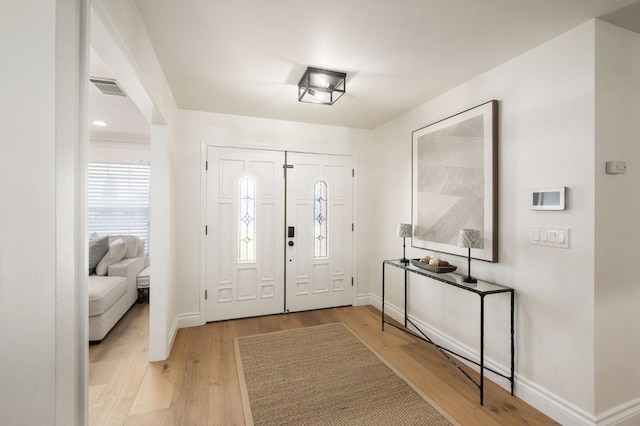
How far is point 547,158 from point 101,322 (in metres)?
4.19

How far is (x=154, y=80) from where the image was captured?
2166mm

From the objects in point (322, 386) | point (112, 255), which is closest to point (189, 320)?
point (112, 255)

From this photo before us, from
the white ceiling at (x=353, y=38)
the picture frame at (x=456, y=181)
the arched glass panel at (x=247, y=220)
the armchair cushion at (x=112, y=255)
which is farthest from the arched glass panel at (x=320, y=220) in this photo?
the armchair cushion at (x=112, y=255)

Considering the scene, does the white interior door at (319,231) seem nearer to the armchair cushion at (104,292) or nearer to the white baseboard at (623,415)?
the armchair cushion at (104,292)

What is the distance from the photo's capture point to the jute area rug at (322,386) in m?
1.95

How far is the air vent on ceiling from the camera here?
8.70ft

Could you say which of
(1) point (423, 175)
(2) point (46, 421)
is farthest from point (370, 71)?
(2) point (46, 421)

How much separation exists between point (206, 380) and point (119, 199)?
3812 mm

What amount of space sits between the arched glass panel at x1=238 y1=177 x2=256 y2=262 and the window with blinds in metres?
2.34

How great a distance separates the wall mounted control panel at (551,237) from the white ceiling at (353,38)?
4.24ft

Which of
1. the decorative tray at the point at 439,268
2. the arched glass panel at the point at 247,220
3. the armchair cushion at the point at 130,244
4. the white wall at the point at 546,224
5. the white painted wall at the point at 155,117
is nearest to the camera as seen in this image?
the white painted wall at the point at 155,117

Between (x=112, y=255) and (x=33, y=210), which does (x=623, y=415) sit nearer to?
(x=33, y=210)

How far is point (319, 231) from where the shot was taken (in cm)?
397

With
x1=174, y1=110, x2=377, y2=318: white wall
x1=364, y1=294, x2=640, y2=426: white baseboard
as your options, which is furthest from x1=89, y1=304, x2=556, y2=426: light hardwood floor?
x1=174, y1=110, x2=377, y2=318: white wall
